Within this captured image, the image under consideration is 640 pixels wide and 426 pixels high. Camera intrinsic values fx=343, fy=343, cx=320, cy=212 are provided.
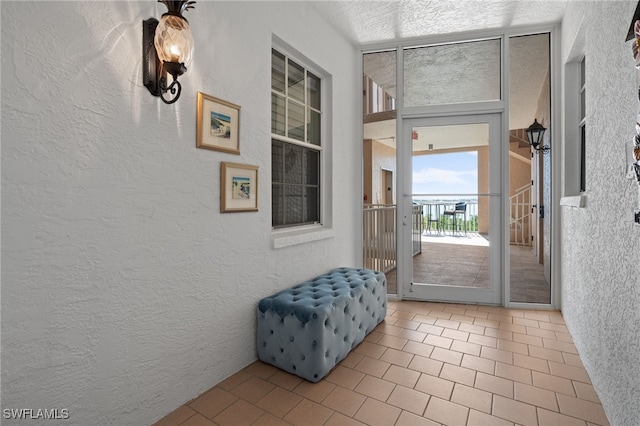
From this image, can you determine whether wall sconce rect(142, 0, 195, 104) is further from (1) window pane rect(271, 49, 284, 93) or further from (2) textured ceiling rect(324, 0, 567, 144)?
(2) textured ceiling rect(324, 0, 567, 144)

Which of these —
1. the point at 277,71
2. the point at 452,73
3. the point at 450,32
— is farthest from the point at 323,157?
the point at 450,32

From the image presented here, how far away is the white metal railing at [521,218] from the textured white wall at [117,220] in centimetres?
338

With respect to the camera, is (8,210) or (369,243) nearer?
(8,210)

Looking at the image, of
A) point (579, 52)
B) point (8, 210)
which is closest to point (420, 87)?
point (579, 52)

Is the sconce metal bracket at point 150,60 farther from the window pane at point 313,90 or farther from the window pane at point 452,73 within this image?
the window pane at point 452,73

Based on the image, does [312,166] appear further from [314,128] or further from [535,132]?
[535,132]

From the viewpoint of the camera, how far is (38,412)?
1.33 metres

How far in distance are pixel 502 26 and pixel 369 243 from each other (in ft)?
9.37

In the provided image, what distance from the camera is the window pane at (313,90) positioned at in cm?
338

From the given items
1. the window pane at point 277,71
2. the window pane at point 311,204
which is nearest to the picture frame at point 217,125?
the window pane at point 277,71

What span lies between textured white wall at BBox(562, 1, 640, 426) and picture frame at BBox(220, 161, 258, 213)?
2020 millimetres

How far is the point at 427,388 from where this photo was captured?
210 centimetres

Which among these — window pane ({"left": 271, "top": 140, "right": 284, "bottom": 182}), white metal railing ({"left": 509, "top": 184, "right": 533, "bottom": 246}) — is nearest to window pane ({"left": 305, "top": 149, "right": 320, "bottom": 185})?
window pane ({"left": 271, "top": 140, "right": 284, "bottom": 182})

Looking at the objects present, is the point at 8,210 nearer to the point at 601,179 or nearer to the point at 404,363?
the point at 404,363
